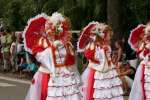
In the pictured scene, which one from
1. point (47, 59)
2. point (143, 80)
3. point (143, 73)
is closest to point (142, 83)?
point (143, 80)

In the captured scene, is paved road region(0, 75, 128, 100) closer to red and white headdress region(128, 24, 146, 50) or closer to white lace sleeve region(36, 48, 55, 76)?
red and white headdress region(128, 24, 146, 50)

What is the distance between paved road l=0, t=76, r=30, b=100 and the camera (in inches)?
562

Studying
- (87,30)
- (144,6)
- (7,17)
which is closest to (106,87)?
(87,30)

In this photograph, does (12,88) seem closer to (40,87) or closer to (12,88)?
(12,88)

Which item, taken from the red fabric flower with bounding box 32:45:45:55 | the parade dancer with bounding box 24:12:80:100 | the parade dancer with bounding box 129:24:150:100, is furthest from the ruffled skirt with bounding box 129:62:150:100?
the red fabric flower with bounding box 32:45:45:55

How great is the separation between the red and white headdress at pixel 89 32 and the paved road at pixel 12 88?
11.0 ft

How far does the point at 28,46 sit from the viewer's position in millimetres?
9617

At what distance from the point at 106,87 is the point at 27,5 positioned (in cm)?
1398

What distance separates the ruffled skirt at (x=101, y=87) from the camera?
35.0 ft

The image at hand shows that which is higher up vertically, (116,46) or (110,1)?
(110,1)

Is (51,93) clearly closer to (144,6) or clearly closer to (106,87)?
(106,87)

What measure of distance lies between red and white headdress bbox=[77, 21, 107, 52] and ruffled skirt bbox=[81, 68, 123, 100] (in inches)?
24.2

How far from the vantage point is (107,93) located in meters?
10.7

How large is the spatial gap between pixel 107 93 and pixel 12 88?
19.2 ft
